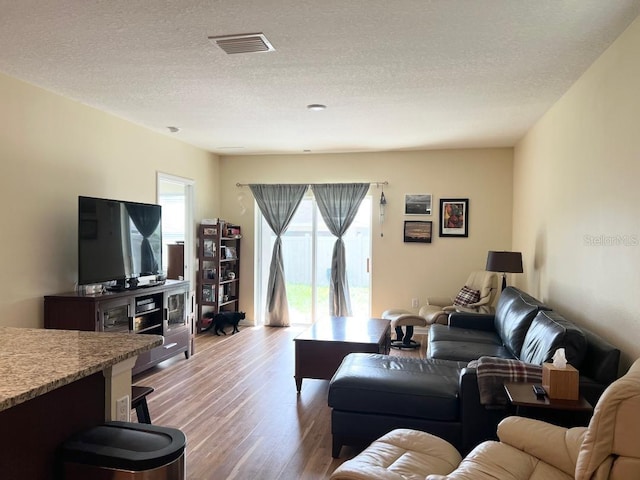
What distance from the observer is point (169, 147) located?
5785mm

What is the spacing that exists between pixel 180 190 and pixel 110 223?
2252 millimetres

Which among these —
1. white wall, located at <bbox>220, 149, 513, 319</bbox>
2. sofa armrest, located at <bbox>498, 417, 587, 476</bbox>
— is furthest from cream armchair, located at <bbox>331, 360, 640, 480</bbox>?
white wall, located at <bbox>220, 149, 513, 319</bbox>

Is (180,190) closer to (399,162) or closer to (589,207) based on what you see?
(399,162)

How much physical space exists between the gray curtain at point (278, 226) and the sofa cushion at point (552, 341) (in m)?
4.18

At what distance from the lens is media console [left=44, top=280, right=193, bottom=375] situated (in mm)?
3855

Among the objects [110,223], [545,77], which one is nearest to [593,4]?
[545,77]

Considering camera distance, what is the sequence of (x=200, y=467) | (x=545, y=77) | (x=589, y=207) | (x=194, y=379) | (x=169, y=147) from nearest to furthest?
(x=200, y=467)
(x=589, y=207)
(x=545, y=77)
(x=194, y=379)
(x=169, y=147)

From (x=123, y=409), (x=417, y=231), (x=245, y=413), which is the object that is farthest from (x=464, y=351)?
(x=417, y=231)

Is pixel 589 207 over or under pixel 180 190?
under

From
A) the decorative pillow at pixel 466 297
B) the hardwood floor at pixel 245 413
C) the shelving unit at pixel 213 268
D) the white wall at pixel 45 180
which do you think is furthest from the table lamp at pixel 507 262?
the white wall at pixel 45 180

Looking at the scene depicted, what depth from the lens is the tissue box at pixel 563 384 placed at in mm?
2242

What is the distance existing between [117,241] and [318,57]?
8.51 feet

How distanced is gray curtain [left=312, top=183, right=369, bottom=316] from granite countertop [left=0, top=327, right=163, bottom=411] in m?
4.91

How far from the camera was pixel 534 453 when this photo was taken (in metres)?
1.97
